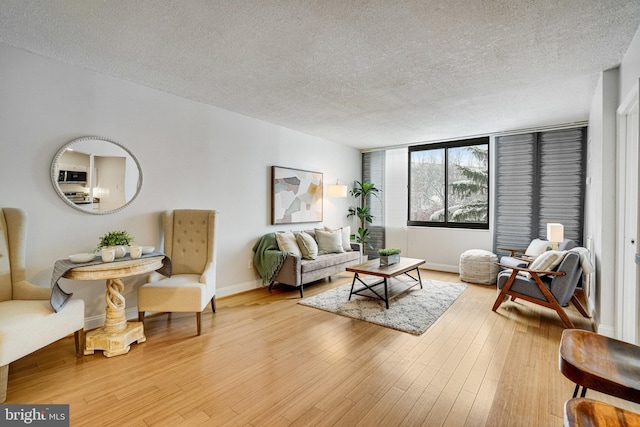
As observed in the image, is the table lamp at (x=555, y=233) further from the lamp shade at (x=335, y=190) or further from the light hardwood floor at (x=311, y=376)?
the lamp shade at (x=335, y=190)

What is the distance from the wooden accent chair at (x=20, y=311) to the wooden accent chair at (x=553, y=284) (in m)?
4.24

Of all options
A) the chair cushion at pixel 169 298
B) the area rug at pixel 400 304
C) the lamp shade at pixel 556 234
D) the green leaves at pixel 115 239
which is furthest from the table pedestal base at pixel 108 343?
the lamp shade at pixel 556 234

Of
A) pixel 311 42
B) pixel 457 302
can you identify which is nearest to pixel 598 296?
pixel 457 302

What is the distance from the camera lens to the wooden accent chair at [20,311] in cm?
189

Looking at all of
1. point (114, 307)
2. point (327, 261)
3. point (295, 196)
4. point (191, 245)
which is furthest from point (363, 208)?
point (114, 307)

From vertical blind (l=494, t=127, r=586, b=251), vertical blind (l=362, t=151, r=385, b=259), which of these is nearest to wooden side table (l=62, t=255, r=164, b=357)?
vertical blind (l=362, t=151, r=385, b=259)

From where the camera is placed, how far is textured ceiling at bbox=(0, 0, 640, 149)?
1.96 meters

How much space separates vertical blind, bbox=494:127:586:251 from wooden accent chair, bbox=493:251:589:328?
189 centimetres

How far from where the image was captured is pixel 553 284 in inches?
125

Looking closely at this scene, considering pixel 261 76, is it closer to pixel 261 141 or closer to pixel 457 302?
pixel 261 141

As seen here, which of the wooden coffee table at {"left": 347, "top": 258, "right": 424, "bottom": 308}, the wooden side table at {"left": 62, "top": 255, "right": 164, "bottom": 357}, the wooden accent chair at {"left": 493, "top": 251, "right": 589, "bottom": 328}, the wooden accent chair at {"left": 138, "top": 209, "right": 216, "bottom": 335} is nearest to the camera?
the wooden side table at {"left": 62, "top": 255, "right": 164, "bottom": 357}

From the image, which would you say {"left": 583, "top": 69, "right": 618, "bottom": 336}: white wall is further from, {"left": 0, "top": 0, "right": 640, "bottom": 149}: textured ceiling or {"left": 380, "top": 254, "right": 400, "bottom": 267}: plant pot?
{"left": 380, "top": 254, "right": 400, "bottom": 267}: plant pot

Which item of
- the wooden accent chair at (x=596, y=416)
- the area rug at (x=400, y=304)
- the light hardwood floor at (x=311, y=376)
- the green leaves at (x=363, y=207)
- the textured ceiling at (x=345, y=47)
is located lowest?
the light hardwood floor at (x=311, y=376)

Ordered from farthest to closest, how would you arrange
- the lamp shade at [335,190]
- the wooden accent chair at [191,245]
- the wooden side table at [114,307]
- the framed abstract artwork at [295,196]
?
the lamp shade at [335,190] < the framed abstract artwork at [295,196] < the wooden accent chair at [191,245] < the wooden side table at [114,307]
